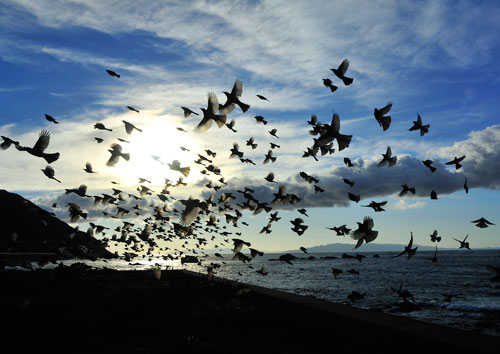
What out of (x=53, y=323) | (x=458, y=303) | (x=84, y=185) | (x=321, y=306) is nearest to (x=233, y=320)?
(x=321, y=306)

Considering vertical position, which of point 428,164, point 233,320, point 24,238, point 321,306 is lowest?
point 24,238

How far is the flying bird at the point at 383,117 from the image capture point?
917 centimetres

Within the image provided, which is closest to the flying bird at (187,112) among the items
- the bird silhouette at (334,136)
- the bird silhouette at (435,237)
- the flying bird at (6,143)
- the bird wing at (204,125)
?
the bird wing at (204,125)

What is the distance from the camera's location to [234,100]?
9.24 metres

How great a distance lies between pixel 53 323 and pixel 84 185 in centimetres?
600

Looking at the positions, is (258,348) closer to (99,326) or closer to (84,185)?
(99,326)

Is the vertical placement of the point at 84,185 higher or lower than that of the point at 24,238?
higher

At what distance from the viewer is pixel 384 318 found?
24.1 feet

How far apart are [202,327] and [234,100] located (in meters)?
5.43

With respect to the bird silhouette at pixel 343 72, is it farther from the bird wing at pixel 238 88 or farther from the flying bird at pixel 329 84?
the bird wing at pixel 238 88

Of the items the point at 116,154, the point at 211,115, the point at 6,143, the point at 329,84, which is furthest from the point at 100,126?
the point at 329,84

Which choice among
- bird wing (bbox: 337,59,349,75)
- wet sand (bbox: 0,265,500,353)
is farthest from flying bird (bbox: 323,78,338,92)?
wet sand (bbox: 0,265,500,353)

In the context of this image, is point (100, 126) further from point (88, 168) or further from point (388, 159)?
point (388, 159)

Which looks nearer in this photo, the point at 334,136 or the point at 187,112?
the point at 334,136
